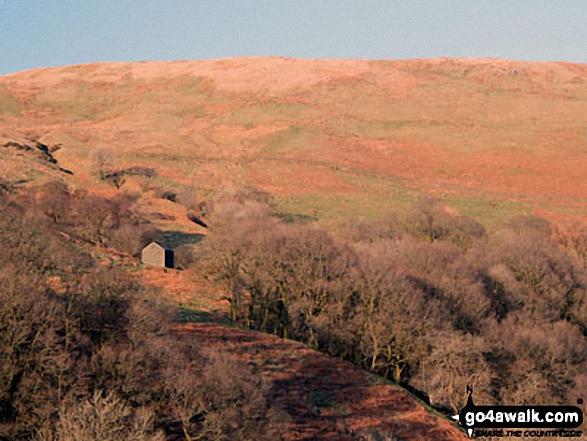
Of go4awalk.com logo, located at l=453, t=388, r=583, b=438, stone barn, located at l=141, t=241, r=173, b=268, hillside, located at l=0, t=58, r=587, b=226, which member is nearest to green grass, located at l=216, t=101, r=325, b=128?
hillside, located at l=0, t=58, r=587, b=226

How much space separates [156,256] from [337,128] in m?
99.2

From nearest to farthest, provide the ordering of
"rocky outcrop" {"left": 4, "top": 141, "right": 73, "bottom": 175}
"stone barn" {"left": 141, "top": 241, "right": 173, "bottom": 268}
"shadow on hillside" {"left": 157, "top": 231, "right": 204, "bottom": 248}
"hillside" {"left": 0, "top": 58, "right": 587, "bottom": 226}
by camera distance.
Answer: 1. "stone barn" {"left": 141, "top": 241, "right": 173, "bottom": 268}
2. "shadow on hillside" {"left": 157, "top": 231, "right": 204, "bottom": 248}
3. "rocky outcrop" {"left": 4, "top": 141, "right": 73, "bottom": 175}
4. "hillside" {"left": 0, "top": 58, "right": 587, "bottom": 226}

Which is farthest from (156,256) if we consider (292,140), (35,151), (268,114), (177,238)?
(268,114)

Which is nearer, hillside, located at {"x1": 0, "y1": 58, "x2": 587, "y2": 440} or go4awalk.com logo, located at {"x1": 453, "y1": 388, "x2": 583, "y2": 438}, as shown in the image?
go4awalk.com logo, located at {"x1": 453, "y1": 388, "x2": 583, "y2": 438}

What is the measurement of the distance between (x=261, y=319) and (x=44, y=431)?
27520 mm

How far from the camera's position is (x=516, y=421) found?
3297 centimetres

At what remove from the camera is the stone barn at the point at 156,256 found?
54.8 m

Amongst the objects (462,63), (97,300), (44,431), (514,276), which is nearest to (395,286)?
(514,276)

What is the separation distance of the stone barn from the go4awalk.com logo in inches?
1221

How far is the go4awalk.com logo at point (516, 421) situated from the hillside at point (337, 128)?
6062 centimetres

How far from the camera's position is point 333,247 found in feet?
162

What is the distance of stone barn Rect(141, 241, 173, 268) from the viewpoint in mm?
54750

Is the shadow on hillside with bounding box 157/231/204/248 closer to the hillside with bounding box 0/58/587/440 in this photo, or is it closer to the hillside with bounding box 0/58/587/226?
the hillside with bounding box 0/58/587/440

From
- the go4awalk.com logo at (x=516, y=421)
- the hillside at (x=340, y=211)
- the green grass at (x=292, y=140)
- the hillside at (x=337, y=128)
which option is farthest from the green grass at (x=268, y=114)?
the go4awalk.com logo at (x=516, y=421)
